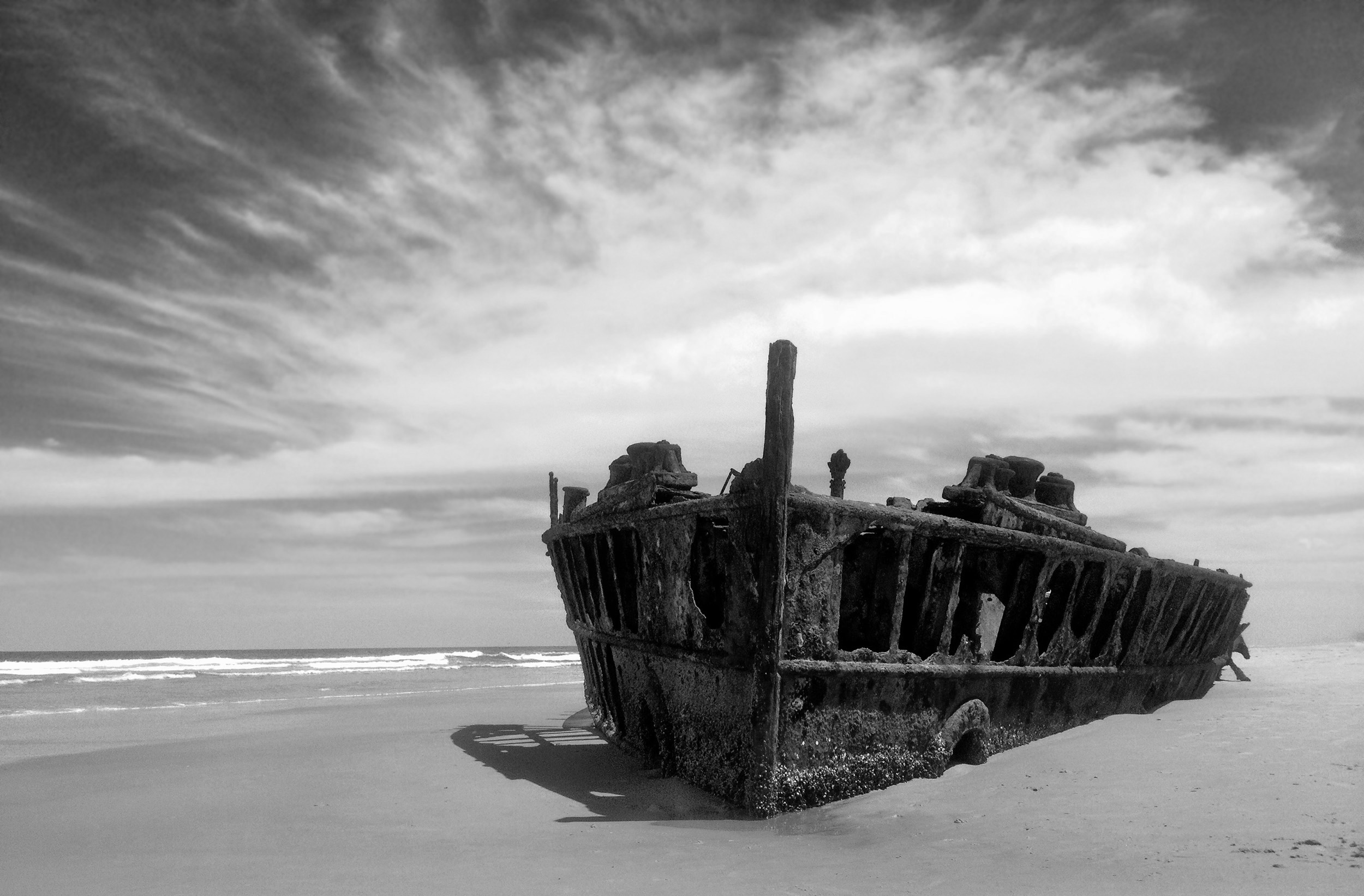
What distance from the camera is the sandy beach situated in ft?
15.4

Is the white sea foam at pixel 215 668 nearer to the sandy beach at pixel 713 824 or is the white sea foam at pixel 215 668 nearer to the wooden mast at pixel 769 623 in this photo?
the sandy beach at pixel 713 824

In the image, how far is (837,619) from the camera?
20.6 ft

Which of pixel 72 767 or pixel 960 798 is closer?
pixel 960 798

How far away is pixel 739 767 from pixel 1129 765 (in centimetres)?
296

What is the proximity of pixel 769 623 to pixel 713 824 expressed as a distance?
1.38 meters

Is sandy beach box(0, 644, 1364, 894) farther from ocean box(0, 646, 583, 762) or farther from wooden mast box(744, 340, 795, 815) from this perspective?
ocean box(0, 646, 583, 762)

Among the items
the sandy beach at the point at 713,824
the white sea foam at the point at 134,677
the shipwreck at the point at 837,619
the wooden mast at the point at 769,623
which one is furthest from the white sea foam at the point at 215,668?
the wooden mast at the point at 769,623

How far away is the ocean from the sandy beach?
15.4 feet

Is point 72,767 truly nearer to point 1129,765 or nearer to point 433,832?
point 433,832

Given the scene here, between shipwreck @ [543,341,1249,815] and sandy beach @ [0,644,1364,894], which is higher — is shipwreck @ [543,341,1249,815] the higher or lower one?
the higher one

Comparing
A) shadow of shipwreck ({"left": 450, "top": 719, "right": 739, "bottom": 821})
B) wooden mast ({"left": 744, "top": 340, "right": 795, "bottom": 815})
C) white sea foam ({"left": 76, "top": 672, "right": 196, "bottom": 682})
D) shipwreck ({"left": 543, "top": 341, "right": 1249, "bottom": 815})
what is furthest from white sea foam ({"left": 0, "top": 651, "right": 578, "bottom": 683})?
wooden mast ({"left": 744, "top": 340, "right": 795, "bottom": 815})

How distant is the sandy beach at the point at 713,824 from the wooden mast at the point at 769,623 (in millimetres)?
266

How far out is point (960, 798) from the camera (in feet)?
20.2

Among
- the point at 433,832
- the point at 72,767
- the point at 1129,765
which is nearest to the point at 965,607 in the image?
the point at 1129,765
